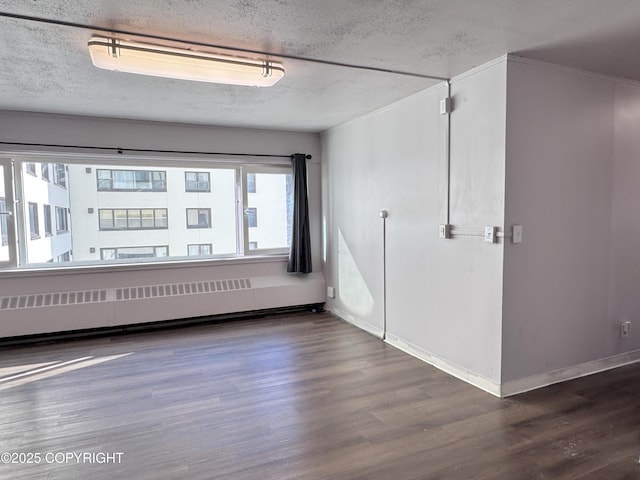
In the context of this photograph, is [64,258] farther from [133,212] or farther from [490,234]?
[490,234]

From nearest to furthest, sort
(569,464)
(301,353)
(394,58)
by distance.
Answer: (569,464) → (394,58) → (301,353)

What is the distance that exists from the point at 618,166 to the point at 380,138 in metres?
1.97

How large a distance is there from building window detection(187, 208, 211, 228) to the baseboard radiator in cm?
70

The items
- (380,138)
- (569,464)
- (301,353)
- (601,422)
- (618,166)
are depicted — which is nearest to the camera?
(569,464)

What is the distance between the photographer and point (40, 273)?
13.6ft

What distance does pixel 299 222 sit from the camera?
509 centimetres

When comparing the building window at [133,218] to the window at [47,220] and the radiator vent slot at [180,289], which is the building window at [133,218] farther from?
the radiator vent slot at [180,289]

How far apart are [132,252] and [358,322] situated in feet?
8.91

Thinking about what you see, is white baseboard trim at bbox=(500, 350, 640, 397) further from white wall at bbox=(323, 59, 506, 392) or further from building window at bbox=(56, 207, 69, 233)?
building window at bbox=(56, 207, 69, 233)

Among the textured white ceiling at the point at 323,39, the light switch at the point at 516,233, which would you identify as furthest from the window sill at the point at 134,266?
the light switch at the point at 516,233

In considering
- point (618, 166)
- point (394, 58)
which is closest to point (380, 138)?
point (394, 58)

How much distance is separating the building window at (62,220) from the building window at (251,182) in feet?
6.68

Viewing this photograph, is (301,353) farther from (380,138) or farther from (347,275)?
(380,138)
